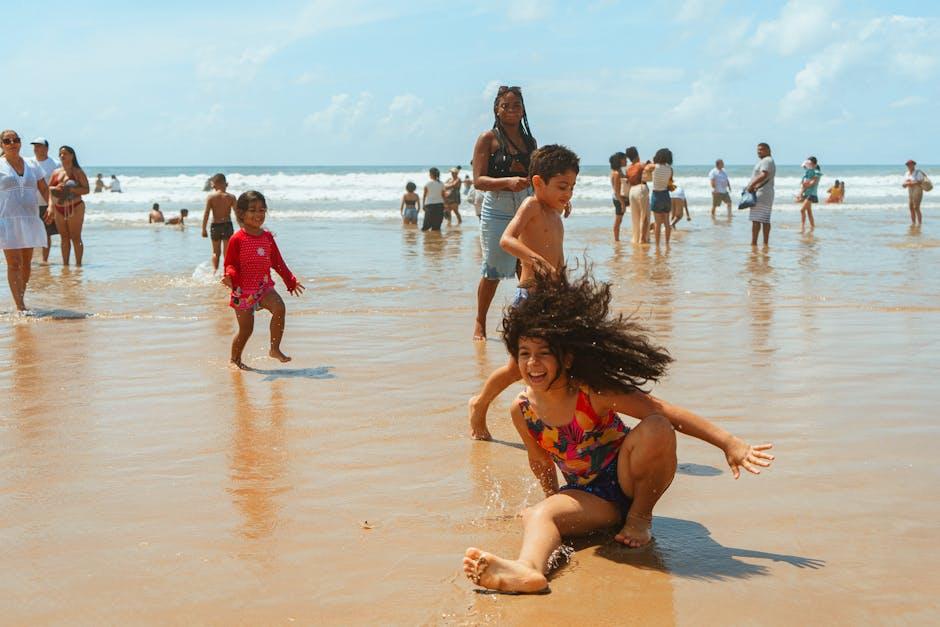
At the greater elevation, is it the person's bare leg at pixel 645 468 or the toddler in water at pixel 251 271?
the toddler in water at pixel 251 271

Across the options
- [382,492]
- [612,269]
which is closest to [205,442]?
[382,492]

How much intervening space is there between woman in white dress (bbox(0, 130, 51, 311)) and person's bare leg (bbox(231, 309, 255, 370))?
12.6 feet

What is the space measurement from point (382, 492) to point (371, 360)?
3.07 m

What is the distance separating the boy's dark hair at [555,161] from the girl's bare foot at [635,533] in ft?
6.71

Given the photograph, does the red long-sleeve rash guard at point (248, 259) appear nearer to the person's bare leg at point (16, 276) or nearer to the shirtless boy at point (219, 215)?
the person's bare leg at point (16, 276)

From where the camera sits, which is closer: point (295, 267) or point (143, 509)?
point (143, 509)

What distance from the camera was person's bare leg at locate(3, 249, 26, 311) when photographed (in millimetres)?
9664

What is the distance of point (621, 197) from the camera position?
19.1 meters

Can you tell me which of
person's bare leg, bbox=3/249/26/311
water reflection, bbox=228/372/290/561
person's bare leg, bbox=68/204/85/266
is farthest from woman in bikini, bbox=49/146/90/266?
water reflection, bbox=228/372/290/561

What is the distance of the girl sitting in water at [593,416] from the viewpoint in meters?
3.41

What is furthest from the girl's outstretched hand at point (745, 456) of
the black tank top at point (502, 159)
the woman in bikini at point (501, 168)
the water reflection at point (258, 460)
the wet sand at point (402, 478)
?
the black tank top at point (502, 159)

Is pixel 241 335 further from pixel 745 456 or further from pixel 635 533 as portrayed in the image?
pixel 745 456

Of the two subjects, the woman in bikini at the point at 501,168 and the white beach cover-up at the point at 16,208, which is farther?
the white beach cover-up at the point at 16,208

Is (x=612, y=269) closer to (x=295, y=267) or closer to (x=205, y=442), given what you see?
(x=295, y=267)
